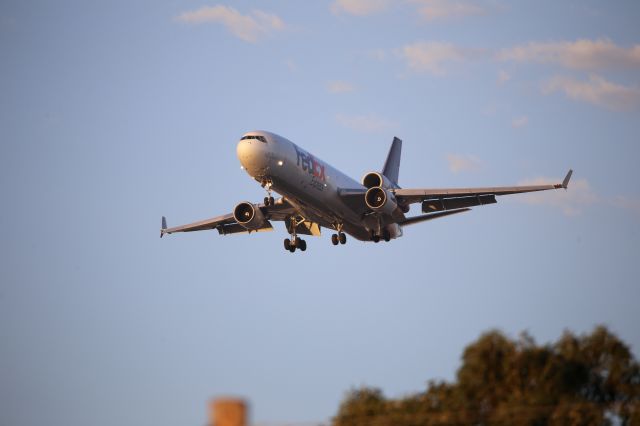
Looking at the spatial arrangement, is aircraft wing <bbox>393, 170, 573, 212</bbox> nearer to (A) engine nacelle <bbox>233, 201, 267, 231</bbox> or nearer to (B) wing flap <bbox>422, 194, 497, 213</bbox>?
(B) wing flap <bbox>422, 194, 497, 213</bbox>

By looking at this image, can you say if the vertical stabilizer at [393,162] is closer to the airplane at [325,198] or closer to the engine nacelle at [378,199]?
the airplane at [325,198]

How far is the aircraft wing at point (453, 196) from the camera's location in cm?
4984

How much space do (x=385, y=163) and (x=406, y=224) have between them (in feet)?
34.2

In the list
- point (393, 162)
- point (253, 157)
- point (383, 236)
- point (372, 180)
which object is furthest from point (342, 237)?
point (393, 162)

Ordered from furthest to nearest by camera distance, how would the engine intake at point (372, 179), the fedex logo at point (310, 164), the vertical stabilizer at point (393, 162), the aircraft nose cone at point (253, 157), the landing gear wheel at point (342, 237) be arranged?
1. the vertical stabilizer at point (393, 162)
2. the landing gear wheel at point (342, 237)
3. the engine intake at point (372, 179)
4. the fedex logo at point (310, 164)
5. the aircraft nose cone at point (253, 157)

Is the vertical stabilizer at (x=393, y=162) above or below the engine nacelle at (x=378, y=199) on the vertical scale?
above

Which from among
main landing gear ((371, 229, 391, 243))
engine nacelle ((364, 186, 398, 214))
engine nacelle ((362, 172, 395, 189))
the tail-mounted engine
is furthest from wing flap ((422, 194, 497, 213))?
engine nacelle ((364, 186, 398, 214))

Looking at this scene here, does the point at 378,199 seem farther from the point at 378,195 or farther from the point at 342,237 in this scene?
the point at 342,237

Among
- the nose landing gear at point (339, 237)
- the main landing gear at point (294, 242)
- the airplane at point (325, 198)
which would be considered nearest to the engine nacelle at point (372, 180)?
the airplane at point (325, 198)

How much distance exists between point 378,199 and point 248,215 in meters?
7.44

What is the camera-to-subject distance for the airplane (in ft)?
152

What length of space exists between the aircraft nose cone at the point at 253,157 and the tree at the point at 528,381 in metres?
11.9

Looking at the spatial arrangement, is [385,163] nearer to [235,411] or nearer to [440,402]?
[440,402]

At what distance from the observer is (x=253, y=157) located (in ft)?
150
